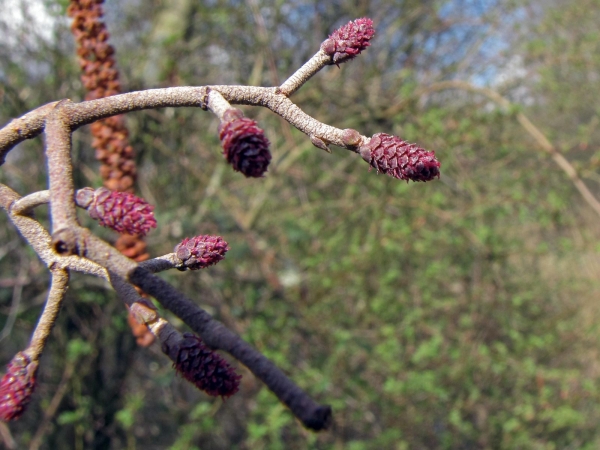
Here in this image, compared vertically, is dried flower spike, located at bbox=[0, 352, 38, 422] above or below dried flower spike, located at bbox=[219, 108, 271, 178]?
below

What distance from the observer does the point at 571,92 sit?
5445 millimetres

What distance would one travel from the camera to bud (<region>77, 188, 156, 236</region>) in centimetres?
75

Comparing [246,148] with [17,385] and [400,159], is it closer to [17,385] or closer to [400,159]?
[400,159]

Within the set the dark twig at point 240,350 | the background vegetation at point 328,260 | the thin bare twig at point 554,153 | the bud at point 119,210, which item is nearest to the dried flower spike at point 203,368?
the dark twig at point 240,350

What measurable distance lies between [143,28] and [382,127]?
2286mm

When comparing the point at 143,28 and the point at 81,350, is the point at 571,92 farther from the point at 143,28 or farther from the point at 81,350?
the point at 81,350

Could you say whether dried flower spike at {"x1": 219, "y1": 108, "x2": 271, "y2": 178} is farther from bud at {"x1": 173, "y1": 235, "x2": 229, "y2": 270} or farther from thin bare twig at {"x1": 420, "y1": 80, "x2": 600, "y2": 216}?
thin bare twig at {"x1": 420, "y1": 80, "x2": 600, "y2": 216}

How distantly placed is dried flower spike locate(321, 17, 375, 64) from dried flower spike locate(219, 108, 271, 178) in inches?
10.2

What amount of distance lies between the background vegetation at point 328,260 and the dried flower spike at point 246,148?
278 centimetres

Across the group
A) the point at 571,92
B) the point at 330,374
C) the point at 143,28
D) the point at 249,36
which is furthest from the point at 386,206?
the point at 143,28

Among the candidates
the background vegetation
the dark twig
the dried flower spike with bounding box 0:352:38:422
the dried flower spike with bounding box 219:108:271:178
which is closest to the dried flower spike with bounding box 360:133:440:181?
the dried flower spike with bounding box 219:108:271:178

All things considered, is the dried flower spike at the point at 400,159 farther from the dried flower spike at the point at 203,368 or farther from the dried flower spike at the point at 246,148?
the dried flower spike at the point at 203,368

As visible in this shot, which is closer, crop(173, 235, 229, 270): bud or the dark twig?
the dark twig

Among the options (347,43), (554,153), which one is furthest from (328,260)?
(347,43)
